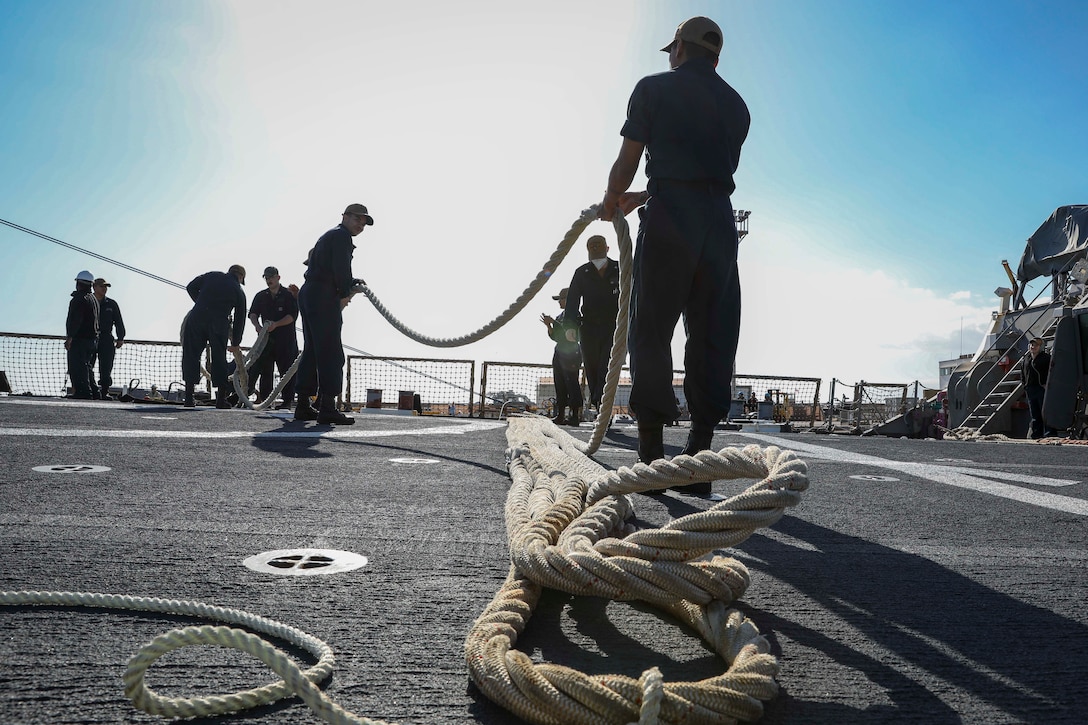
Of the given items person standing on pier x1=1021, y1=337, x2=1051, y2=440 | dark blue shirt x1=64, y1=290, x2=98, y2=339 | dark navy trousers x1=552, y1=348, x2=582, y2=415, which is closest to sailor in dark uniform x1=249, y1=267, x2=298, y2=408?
dark blue shirt x1=64, y1=290, x2=98, y2=339

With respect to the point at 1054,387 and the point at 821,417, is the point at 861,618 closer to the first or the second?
the point at 1054,387

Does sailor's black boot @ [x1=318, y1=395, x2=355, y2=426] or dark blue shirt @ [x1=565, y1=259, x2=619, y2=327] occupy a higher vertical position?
dark blue shirt @ [x1=565, y1=259, x2=619, y2=327]

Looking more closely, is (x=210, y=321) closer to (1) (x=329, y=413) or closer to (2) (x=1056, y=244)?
(1) (x=329, y=413)

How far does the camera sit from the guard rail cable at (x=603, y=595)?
0.74 meters

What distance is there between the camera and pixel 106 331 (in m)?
10.8

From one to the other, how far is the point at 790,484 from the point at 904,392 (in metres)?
18.5

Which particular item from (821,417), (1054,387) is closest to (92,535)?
(1054,387)

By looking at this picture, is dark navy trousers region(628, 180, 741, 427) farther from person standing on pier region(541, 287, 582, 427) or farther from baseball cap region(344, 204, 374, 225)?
person standing on pier region(541, 287, 582, 427)

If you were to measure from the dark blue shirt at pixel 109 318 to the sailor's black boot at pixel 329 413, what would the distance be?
663 centimetres

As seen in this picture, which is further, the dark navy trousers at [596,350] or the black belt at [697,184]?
the dark navy trousers at [596,350]

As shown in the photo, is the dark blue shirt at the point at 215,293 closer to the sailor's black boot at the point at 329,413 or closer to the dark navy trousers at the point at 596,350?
the sailor's black boot at the point at 329,413

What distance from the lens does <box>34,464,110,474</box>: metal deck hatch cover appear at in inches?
98.2

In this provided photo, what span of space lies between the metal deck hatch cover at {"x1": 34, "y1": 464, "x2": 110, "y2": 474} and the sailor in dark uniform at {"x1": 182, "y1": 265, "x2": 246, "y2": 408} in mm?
5921

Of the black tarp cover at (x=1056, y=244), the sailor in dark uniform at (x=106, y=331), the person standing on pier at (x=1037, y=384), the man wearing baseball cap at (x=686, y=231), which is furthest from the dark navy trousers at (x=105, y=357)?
the black tarp cover at (x=1056, y=244)
